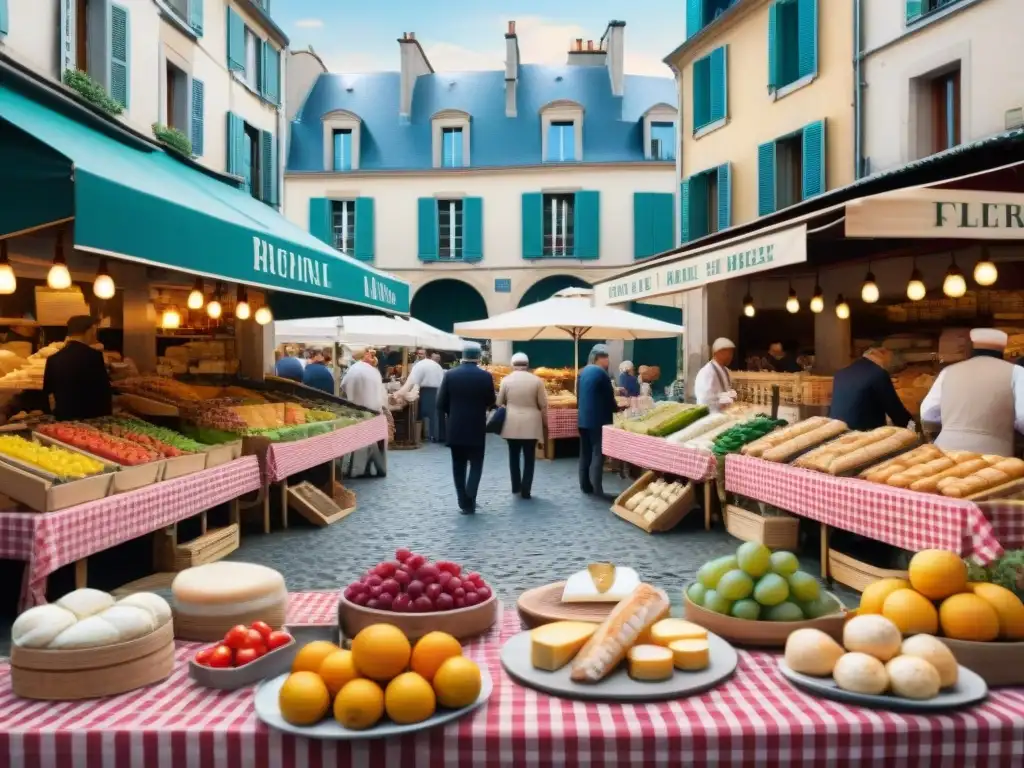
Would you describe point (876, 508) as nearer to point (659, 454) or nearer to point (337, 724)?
point (659, 454)

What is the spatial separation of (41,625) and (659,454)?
6895 mm

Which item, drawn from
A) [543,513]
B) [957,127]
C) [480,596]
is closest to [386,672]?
[480,596]

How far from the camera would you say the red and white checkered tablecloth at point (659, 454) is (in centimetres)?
775

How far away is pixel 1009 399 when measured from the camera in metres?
5.61

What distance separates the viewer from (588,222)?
2639cm

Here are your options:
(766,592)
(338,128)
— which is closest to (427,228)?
(338,128)

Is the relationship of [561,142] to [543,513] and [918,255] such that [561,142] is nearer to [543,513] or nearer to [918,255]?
[918,255]

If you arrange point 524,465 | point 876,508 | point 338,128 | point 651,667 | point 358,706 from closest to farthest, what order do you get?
point 358,706, point 651,667, point 876,508, point 524,465, point 338,128

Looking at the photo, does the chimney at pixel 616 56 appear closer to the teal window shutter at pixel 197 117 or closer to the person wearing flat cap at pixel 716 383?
the teal window shutter at pixel 197 117

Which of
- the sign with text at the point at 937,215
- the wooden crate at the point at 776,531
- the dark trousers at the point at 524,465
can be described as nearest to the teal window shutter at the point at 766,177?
the dark trousers at the point at 524,465

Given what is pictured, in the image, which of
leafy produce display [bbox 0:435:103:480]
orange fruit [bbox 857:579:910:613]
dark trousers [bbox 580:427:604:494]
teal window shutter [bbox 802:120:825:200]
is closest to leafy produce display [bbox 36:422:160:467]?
leafy produce display [bbox 0:435:103:480]

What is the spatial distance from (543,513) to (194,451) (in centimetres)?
369

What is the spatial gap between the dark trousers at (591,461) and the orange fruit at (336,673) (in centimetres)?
825

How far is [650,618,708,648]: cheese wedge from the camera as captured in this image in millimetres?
2395
